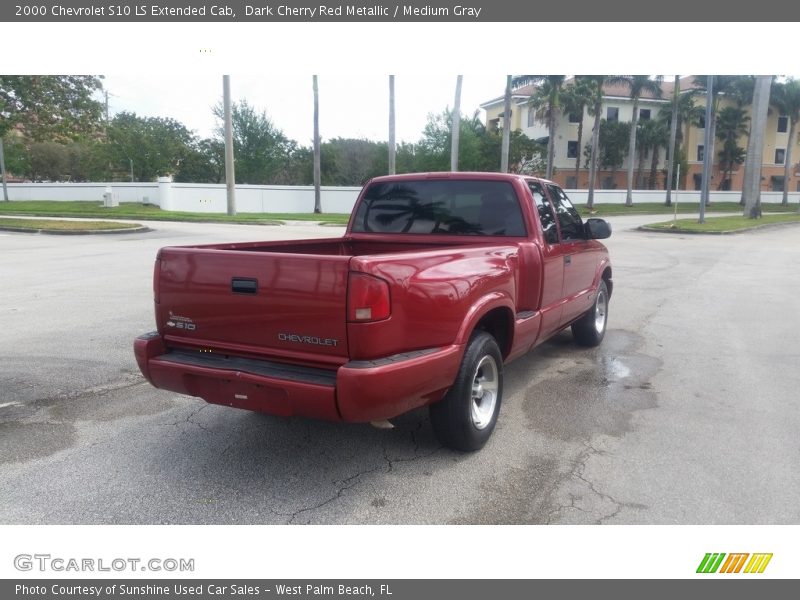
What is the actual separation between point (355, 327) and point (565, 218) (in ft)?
11.1

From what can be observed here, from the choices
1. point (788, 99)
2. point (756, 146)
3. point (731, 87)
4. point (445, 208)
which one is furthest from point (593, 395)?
point (788, 99)

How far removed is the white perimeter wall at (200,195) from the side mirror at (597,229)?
1399 inches

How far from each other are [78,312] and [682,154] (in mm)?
63126

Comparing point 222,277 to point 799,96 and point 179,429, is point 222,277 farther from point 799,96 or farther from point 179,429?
point 799,96

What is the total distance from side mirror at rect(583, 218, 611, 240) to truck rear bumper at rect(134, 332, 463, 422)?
2997mm

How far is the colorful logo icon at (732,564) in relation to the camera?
3.05 m

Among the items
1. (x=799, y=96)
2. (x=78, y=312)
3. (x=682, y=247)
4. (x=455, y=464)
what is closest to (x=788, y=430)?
(x=455, y=464)

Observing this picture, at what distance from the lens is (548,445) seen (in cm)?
441

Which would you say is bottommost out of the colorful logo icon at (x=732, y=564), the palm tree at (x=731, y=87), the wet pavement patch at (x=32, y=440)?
the colorful logo icon at (x=732, y=564)

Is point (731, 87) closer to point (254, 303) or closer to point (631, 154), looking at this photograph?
point (631, 154)

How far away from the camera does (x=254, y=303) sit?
12.0 ft

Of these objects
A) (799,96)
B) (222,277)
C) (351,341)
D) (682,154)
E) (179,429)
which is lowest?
(179,429)

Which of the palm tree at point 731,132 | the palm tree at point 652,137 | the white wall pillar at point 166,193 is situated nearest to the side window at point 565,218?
the white wall pillar at point 166,193

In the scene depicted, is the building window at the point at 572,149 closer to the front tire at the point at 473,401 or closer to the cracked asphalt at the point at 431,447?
the cracked asphalt at the point at 431,447
